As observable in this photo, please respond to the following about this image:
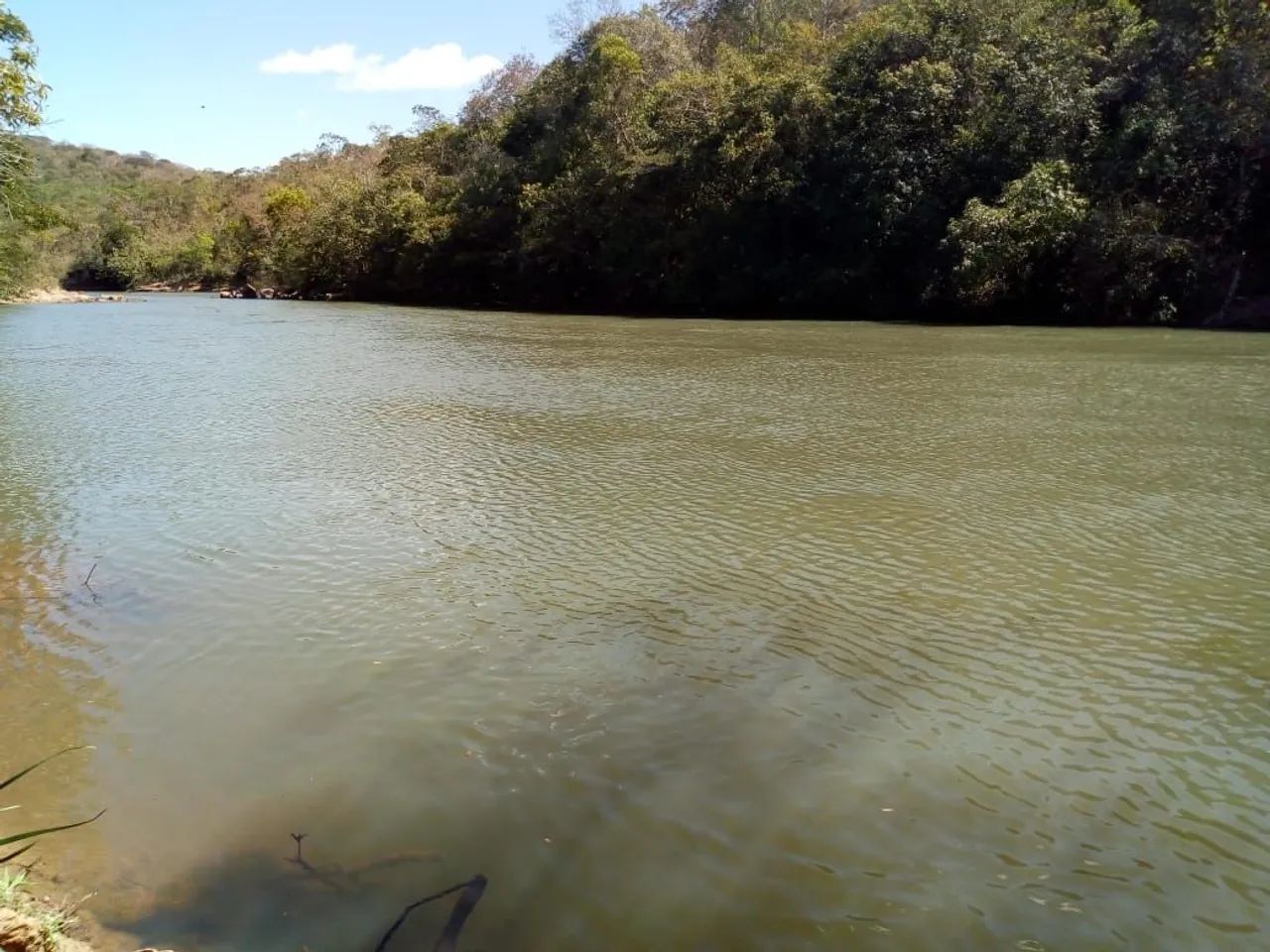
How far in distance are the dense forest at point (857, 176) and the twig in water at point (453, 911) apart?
21.4 m

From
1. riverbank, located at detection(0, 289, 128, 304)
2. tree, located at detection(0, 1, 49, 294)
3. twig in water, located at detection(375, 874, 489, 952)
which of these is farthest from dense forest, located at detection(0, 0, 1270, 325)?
twig in water, located at detection(375, 874, 489, 952)

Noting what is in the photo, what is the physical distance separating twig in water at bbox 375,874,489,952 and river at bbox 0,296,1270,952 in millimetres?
46

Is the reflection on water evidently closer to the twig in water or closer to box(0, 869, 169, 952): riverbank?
box(0, 869, 169, 952): riverbank

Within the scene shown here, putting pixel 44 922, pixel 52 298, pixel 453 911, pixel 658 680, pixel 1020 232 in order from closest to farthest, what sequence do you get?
pixel 44 922, pixel 453 911, pixel 658 680, pixel 1020 232, pixel 52 298

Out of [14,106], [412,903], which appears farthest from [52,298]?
[412,903]

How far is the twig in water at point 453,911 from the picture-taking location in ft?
9.23

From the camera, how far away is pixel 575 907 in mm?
3020

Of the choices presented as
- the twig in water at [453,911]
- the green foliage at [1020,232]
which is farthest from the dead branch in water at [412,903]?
the green foliage at [1020,232]

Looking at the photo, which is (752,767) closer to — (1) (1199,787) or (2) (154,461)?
(1) (1199,787)

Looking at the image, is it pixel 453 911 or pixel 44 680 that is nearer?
pixel 453 911

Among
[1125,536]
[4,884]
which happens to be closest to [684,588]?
[1125,536]

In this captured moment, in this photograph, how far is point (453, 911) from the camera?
2.97 meters

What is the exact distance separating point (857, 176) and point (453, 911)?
27209 mm

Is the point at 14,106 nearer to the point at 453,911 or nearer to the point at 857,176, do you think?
the point at 453,911
